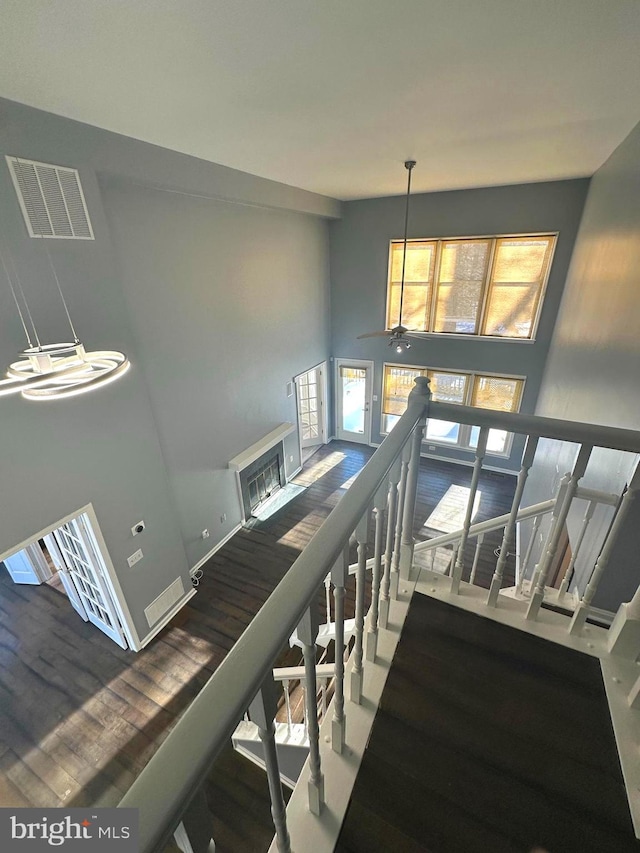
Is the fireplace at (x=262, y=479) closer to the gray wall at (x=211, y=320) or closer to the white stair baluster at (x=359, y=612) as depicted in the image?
the gray wall at (x=211, y=320)

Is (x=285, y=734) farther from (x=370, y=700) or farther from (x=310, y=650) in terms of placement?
(x=310, y=650)

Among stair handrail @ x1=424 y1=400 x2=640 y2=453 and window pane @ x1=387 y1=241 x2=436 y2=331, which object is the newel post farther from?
window pane @ x1=387 y1=241 x2=436 y2=331

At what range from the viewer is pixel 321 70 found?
201 cm

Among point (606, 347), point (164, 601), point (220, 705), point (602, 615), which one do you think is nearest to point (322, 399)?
point (164, 601)

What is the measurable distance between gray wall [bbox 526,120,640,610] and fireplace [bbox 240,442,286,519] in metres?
3.88

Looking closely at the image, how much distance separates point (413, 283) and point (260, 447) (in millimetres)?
3937

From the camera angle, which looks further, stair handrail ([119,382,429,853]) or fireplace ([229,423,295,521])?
fireplace ([229,423,295,521])

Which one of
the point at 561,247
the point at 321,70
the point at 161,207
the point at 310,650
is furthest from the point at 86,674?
the point at 561,247

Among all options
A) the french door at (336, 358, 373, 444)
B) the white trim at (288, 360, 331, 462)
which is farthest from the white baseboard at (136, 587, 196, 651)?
the french door at (336, 358, 373, 444)

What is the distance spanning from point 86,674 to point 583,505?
4733mm

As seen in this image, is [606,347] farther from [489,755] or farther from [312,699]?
[312,699]

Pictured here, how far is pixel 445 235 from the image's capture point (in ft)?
19.5

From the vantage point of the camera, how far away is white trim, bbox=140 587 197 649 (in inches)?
156
